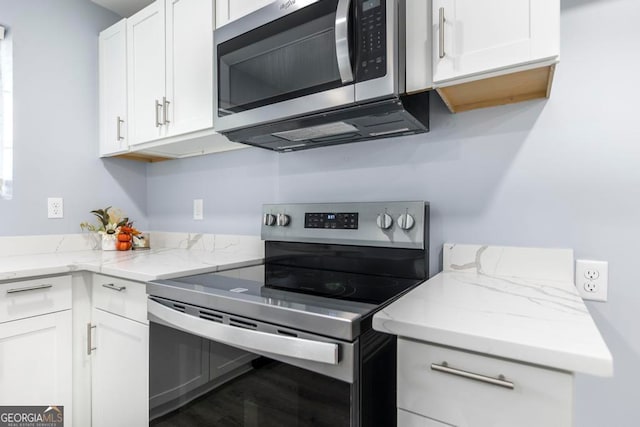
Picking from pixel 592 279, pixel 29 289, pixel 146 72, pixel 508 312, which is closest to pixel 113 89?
pixel 146 72

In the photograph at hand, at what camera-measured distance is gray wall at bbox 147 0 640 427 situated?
982 millimetres

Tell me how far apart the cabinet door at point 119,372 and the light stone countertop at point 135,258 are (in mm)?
209

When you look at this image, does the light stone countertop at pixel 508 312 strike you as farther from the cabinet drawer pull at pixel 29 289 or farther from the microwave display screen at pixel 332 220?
the cabinet drawer pull at pixel 29 289

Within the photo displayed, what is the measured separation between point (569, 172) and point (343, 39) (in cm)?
82

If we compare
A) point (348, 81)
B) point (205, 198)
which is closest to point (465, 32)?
point (348, 81)

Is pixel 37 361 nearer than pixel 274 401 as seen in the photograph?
No

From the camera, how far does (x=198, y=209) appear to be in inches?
81.0

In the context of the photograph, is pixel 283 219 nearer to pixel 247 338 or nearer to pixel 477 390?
pixel 247 338

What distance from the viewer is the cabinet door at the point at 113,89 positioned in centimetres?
194

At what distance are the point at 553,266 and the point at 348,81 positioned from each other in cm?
87

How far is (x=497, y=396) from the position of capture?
2.08ft

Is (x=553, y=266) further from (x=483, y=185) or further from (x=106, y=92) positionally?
(x=106, y=92)

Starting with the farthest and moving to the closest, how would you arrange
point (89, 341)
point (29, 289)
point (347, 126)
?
point (89, 341), point (29, 289), point (347, 126)

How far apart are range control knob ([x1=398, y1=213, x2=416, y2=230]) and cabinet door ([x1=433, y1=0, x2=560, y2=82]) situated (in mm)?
467
